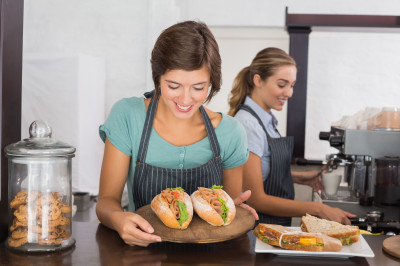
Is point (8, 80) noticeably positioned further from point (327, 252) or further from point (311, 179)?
point (311, 179)

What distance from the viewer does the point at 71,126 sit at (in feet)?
15.7

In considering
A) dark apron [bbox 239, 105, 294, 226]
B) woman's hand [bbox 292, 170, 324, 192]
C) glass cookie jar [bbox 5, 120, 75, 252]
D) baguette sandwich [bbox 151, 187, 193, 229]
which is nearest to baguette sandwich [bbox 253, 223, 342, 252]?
baguette sandwich [bbox 151, 187, 193, 229]

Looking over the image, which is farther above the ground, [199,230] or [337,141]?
[337,141]

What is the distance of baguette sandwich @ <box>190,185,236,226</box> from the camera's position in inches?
62.4

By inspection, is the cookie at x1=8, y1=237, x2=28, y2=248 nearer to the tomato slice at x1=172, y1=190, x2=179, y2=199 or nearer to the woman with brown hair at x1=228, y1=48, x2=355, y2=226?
the tomato slice at x1=172, y1=190, x2=179, y2=199

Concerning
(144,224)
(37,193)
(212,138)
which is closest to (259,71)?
(212,138)

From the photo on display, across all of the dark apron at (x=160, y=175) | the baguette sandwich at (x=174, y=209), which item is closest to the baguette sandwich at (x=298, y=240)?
the baguette sandwich at (x=174, y=209)

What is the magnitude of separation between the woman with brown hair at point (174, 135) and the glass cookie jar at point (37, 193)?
221 millimetres

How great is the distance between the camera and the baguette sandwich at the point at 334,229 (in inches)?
62.6

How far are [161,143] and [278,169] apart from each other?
111cm

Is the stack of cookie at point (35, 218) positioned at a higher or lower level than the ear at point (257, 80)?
lower

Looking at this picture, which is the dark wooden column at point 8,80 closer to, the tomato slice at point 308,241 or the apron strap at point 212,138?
the apron strap at point 212,138

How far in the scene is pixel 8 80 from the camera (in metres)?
1.63

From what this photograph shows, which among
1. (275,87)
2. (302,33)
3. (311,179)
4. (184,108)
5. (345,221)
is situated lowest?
(345,221)
